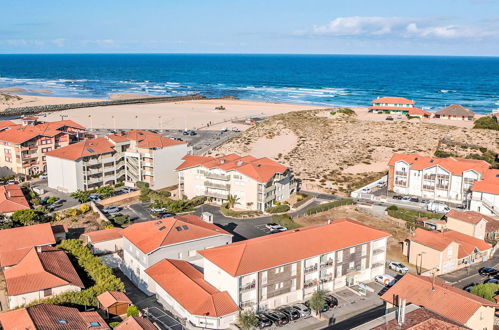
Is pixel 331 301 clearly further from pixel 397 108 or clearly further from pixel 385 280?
pixel 397 108

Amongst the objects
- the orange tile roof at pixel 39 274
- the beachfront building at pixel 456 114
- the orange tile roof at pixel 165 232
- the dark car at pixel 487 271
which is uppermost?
the beachfront building at pixel 456 114

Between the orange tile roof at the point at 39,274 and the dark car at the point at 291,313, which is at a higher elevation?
the orange tile roof at the point at 39,274

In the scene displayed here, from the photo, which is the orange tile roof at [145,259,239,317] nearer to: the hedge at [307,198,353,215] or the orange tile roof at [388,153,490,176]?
the hedge at [307,198,353,215]

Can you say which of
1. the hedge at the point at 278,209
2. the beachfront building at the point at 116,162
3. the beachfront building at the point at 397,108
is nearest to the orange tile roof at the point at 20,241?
the beachfront building at the point at 116,162

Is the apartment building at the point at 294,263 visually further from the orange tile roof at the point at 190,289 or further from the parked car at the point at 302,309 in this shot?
the parked car at the point at 302,309

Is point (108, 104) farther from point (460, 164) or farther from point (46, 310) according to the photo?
point (46, 310)

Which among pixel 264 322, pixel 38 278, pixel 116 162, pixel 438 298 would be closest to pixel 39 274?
pixel 38 278

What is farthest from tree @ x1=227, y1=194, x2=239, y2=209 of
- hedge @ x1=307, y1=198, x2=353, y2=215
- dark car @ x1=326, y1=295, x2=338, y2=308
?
dark car @ x1=326, y1=295, x2=338, y2=308

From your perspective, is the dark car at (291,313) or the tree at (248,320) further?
the dark car at (291,313)
